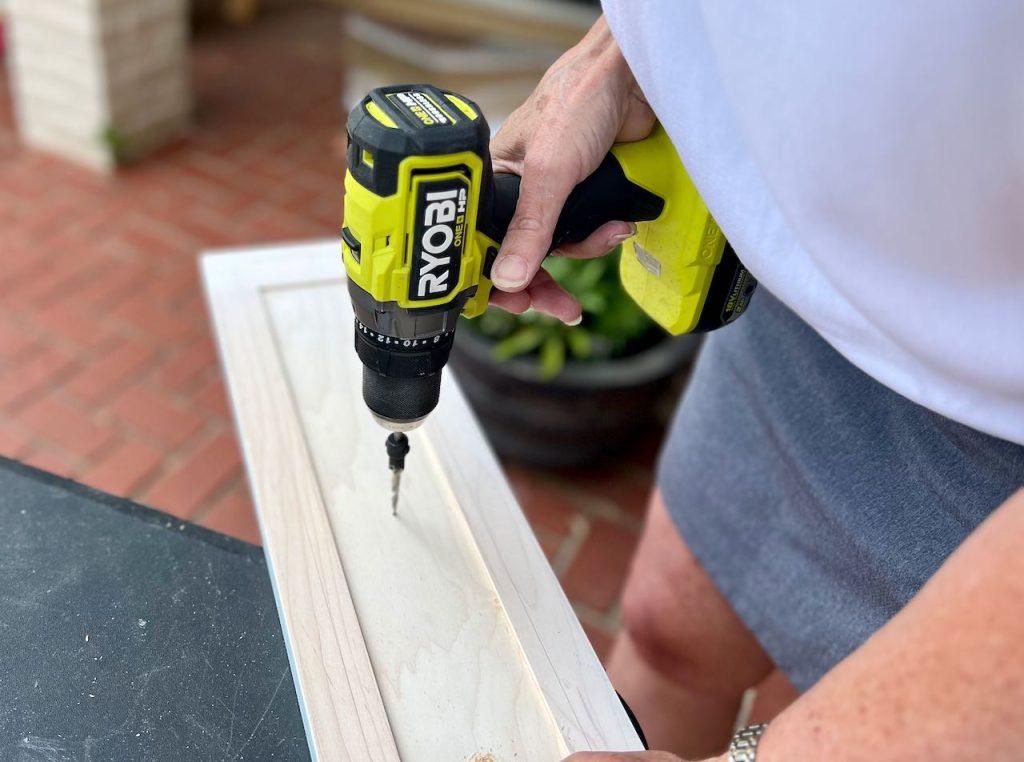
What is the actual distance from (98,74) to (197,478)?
5.18 ft

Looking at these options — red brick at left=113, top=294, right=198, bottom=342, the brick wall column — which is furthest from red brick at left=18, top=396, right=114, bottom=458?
the brick wall column

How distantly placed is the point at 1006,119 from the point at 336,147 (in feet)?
10.3

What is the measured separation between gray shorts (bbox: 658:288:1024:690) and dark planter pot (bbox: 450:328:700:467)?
0.69 metres

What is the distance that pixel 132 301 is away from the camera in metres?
2.64

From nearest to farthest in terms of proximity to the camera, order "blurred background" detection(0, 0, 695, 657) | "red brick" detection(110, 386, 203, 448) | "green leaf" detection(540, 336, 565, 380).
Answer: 1. "green leaf" detection(540, 336, 565, 380)
2. "blurred background" detection(0, 0, 695, 657)
3. "red brick" detection(110, 386, 203, 448)

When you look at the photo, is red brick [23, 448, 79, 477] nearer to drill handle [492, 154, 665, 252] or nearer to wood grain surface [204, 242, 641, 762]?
wood grain surface [204, 242, 641, 762]

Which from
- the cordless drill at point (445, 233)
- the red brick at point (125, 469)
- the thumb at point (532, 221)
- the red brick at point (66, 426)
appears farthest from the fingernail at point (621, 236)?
the red brick at point (66, 426)

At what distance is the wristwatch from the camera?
676 mm

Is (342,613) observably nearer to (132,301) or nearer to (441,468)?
(441,468)

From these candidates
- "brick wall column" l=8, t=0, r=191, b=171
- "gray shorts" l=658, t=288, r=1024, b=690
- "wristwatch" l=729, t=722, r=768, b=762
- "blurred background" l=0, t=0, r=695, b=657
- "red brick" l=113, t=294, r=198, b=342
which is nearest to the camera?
"wristwatch" l=729, t=722, r=768, b=762

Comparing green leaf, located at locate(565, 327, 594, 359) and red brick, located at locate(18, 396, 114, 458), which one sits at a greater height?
green leaf, located at locate(565, 327, 594, 359)

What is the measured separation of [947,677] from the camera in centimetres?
56

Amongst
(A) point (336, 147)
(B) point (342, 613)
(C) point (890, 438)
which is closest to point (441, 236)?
(B) point (342, 613)

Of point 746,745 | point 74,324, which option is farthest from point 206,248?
point 746,745
